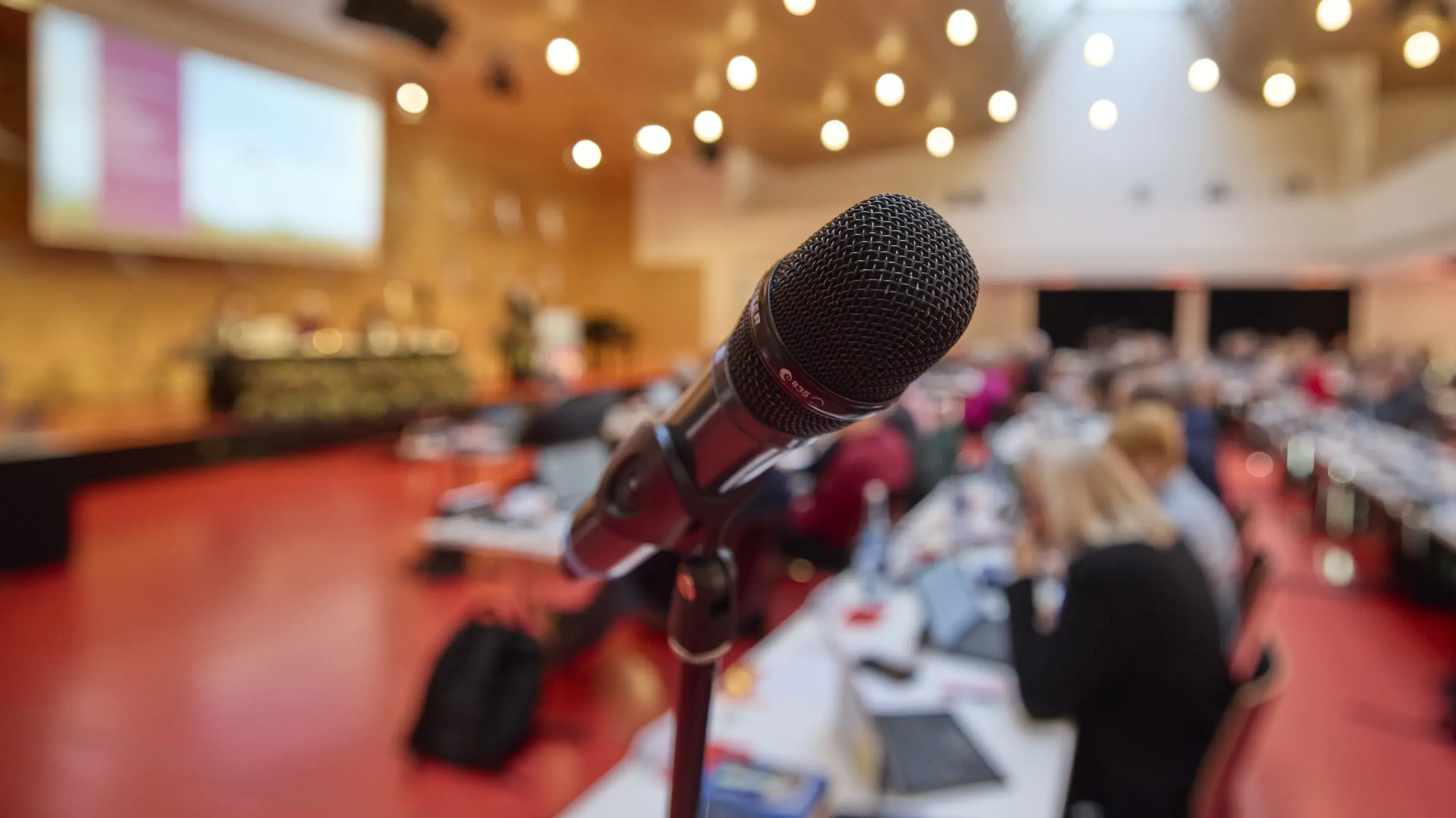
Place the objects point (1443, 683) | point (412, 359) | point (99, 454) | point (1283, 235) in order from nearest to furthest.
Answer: point (1443, 683) → point (99, 454) → point (412, 359) → point (1283, 235)

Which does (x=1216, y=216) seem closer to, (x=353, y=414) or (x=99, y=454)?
(x=353, y=414)

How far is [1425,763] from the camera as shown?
10.1ft

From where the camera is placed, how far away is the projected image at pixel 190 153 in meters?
7.68

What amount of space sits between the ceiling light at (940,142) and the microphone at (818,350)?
1076 mm

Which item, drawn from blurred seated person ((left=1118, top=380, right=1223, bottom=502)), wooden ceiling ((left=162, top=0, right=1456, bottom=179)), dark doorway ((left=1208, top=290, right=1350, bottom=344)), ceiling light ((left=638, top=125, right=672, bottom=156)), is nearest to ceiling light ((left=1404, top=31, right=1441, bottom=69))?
wooden ceiling ((left=162, top=0, right=1456, bottom=179))

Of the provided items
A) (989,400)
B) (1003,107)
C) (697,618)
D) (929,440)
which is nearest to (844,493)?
(929,440)

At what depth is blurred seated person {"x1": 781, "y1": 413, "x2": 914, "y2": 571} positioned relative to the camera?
413 centimetres

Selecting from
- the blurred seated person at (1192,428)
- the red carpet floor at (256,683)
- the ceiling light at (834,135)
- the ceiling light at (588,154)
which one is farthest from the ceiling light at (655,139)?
the blurred seated person at (1192,428)

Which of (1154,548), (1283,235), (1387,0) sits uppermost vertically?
(1283,235)

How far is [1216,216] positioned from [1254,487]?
15.7ft

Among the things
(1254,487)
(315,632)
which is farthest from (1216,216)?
(315,632)

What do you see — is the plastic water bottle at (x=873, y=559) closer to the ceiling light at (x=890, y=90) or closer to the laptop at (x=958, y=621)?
the laptop at (x=958, y=621)

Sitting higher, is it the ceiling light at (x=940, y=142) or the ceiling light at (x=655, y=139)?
the ceiling light at (x=655, y=139)

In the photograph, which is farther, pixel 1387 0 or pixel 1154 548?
pixel 1387 0
